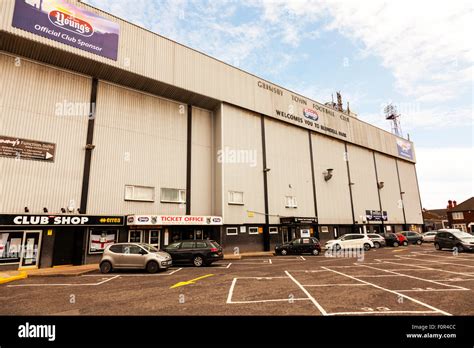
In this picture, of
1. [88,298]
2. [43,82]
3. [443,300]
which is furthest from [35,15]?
[443,300]

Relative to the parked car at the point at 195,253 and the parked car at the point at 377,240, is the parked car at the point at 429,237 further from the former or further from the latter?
the parked car at the point at 195,253

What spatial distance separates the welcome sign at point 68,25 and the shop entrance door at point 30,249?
12893 millimetres

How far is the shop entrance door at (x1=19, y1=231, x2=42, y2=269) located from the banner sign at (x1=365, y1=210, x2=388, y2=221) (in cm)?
3612

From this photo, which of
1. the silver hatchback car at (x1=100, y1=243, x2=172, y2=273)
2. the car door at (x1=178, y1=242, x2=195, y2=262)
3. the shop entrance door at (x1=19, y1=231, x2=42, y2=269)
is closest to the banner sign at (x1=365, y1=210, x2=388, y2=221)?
the car door at (x1=178, y1=242, x2=195, y2=262)

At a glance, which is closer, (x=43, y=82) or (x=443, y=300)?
(x=443, y=300)

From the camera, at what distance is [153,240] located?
21.0m

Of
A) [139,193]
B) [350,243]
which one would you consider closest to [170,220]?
[139,193]

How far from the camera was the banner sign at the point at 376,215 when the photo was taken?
37.4 m

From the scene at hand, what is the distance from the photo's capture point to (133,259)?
14516mm

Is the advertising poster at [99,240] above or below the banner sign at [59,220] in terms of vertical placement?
below

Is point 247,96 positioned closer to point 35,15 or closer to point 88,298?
point 35,15

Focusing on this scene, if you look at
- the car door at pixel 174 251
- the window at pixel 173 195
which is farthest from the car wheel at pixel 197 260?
the window at pixel 173 195
